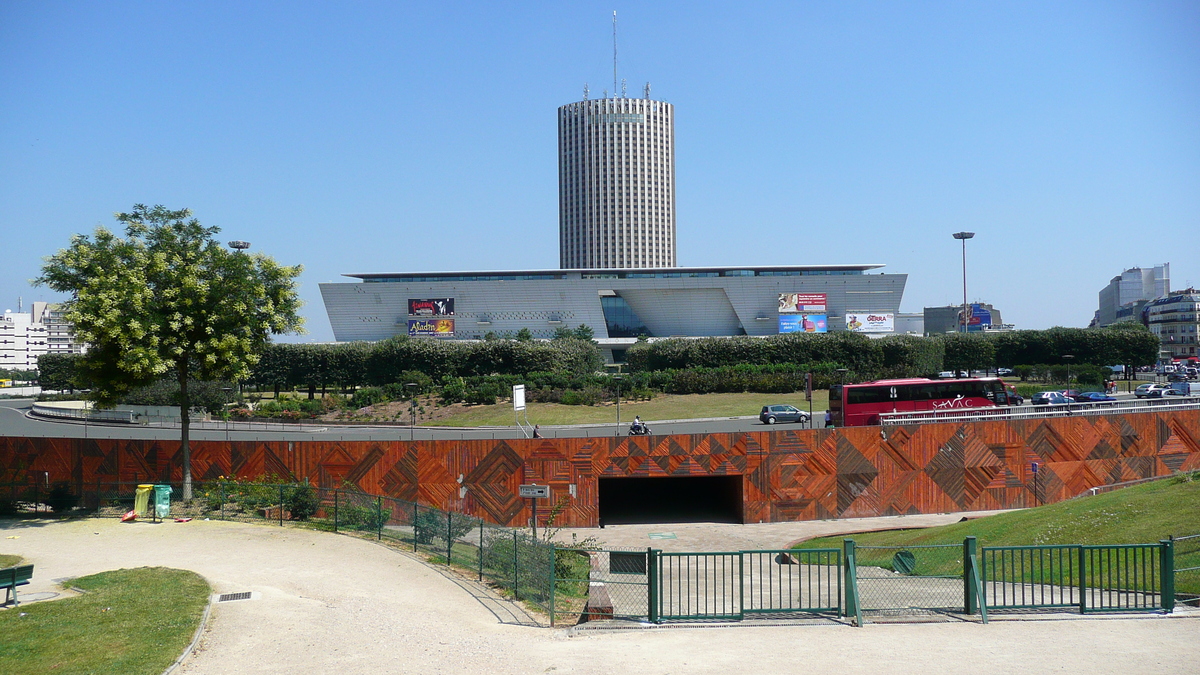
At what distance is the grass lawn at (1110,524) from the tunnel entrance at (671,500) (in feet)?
24.4

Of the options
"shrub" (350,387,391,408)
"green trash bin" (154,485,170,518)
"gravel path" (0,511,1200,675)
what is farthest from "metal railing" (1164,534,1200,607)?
"shrub" (350,387,391,408)

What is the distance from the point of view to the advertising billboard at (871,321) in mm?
108500

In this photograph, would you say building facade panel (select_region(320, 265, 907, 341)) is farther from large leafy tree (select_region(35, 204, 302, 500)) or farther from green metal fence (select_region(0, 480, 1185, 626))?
green metal fence (select_region(0, 480, 1185, 626))

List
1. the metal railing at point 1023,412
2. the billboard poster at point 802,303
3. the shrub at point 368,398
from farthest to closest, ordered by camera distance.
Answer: the billboard poster at point 802,303 < the shrub at point 368,398 < the metal railing at point 1023,412

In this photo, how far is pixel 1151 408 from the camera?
35.6 m

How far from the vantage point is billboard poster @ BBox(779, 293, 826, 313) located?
10894cm

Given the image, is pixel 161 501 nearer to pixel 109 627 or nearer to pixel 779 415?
pixel 109 627

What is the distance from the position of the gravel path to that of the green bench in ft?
2.81

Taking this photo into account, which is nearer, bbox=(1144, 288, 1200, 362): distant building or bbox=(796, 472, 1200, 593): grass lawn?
bbox=(796, 472, 1200, 593): grass lawn

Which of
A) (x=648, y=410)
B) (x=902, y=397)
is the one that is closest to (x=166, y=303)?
(x=902, y=397)

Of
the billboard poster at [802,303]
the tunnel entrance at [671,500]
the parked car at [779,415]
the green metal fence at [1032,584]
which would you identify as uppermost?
the billboard poster at [802,303]

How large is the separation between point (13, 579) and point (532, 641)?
941cm

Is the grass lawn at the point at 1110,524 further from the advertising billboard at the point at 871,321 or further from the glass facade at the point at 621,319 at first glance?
the glass facade at the point at 621,319

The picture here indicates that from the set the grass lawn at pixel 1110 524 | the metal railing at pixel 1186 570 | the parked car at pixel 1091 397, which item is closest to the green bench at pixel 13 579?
the metal railing at pixel 1186 570
